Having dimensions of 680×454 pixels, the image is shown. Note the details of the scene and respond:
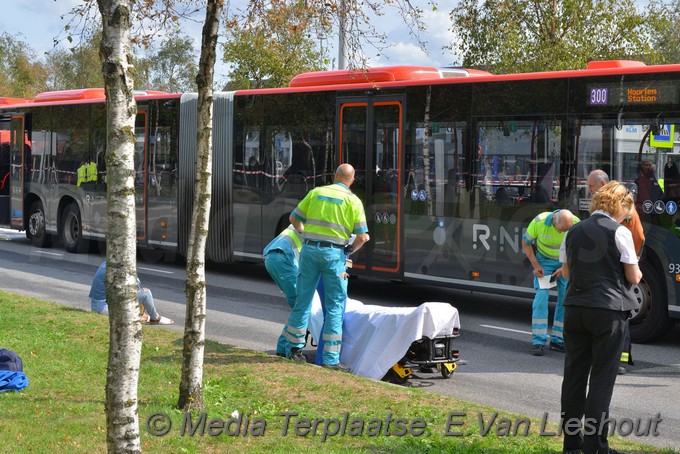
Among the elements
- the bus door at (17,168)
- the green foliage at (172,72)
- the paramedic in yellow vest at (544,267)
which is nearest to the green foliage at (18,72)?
the green foliage at (172,72)

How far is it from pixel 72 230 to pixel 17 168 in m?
2.59

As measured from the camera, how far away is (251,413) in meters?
7.10

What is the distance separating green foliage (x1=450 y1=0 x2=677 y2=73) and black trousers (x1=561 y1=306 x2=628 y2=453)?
14.9 metres

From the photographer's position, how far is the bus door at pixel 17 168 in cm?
2238

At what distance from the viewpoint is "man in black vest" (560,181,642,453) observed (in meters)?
6.19

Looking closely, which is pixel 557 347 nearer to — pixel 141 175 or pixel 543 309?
pixel 543 309

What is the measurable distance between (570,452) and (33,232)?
1822 cm

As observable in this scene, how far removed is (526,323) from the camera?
13.0m

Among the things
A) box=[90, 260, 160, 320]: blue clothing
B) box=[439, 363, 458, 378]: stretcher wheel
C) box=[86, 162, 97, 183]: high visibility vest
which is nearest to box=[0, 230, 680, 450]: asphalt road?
box=[439, 363, 458, 378]: stretcher wheel

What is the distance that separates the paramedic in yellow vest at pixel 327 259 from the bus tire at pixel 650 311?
3.96 m

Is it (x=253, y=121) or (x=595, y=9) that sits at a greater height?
(x=595, y=9)

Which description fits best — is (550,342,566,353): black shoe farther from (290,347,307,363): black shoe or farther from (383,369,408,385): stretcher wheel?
(290,347,307,363): black shoe

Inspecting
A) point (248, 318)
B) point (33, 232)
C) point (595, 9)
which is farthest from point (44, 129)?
point (595, 9)

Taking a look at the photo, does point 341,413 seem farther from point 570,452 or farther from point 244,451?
point 570,452
